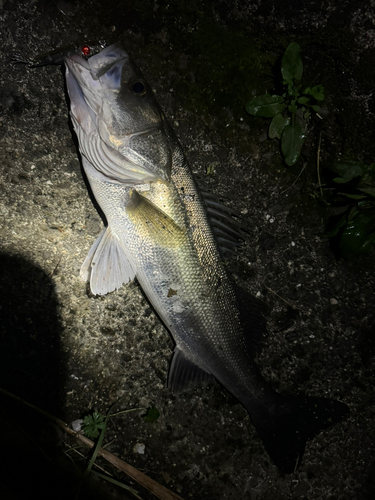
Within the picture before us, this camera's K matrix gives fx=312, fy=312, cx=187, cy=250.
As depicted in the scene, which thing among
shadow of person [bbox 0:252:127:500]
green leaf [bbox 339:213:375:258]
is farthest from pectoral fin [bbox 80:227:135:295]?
green leaf [bbox 339:213:375:258]

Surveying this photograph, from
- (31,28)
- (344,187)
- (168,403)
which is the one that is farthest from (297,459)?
(31,28)

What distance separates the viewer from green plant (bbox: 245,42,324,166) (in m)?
2.29

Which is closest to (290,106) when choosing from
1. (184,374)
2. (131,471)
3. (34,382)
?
(184,374)

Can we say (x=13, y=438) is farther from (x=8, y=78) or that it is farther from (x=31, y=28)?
(x=31, y=28)

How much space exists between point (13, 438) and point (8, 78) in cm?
237

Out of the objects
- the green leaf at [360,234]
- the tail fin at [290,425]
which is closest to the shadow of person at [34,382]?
the tail fin at [290,425]

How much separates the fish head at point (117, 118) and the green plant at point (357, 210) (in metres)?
1.31

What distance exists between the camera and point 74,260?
232 cm

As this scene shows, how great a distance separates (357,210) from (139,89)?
5.73ft

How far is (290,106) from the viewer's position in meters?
2.34

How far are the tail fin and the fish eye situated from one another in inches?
87.9

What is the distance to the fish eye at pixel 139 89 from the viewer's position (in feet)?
6.32

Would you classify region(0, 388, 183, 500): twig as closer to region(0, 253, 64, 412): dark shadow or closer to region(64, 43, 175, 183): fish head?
region(0, 253, 64, 412): dark shadow

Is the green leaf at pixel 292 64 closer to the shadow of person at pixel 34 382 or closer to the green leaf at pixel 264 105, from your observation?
the green leaf at pixel 264 105
